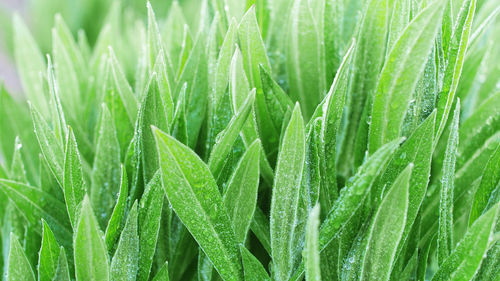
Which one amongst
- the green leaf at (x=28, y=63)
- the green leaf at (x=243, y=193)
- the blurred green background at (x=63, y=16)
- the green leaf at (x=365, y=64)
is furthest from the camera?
the blurred green background at (x=63, y=16)

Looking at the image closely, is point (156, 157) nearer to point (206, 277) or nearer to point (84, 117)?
point (206, 277)

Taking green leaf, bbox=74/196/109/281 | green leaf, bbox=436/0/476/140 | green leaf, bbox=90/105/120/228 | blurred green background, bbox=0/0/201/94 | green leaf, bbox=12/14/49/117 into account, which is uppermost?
blurred green background, bbox=0/0/201/94

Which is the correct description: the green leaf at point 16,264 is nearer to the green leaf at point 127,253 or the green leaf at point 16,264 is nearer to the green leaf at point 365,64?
the green leaf at point 127,253

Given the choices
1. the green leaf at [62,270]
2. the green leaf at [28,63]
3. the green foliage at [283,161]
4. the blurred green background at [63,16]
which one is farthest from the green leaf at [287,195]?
the blurred green background at [63,16]

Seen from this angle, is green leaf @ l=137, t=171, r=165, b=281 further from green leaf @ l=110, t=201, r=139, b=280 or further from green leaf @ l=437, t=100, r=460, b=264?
green leaf @ l=437, t=100, r=460, b=264

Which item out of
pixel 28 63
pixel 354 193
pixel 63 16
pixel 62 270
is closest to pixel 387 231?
pixel 354 193

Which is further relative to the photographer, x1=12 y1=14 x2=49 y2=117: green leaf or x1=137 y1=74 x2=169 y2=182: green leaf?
x1=12 y1=14 x2=49 y2=117: green leaf

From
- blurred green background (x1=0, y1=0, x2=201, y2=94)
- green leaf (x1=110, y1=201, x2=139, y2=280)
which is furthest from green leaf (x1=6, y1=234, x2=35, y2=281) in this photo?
blurred green background (x1=0, y1=0, x2=201, y2=94)

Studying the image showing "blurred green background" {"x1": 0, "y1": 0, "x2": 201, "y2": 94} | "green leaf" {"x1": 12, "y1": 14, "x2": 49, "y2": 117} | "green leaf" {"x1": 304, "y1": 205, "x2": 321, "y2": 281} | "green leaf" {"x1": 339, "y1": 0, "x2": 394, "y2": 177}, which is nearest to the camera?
"green leaf" {"x1": 304, "y1": 205, "x2": 321, "y2": 281}

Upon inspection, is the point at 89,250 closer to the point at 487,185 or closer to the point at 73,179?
the point at 73,179
